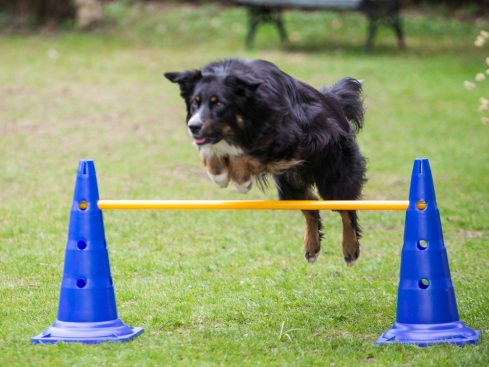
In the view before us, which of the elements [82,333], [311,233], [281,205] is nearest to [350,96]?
[311,233]

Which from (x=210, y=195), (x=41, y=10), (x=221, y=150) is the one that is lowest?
(x=210, y=195)

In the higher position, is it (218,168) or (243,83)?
(243,83)

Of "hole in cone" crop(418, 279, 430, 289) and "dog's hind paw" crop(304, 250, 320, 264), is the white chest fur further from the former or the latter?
"dog's hind paw" crop(304, 250, 320, 264)

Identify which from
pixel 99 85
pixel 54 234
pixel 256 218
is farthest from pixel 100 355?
pixel 99 85

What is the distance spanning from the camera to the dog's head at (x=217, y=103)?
4.46 metres

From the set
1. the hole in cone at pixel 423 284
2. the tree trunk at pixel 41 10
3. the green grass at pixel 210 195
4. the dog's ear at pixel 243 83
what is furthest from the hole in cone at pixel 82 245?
the tree trunk at pixel 41 10

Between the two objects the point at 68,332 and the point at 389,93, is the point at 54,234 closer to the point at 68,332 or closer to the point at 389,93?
the point at 68,332

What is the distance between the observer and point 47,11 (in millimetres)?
17734

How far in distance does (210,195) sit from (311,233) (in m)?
3.02

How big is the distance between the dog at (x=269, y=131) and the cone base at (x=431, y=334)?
122cm

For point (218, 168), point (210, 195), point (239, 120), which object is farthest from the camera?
point (210, 195)

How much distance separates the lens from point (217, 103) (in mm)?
4520

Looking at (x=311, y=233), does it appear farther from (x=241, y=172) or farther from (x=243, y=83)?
(x=243, y=83)

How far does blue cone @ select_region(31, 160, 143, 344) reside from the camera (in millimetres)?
4410
